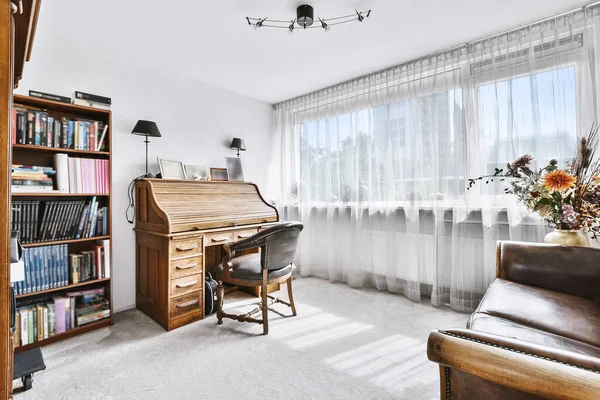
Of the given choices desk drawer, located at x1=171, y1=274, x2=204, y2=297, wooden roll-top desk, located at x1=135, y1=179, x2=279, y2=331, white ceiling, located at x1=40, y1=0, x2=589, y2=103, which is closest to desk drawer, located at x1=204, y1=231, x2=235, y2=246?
wooden roll-top desk, located at x1=135, y1=179, x2=279, y2=331

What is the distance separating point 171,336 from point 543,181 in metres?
2.94

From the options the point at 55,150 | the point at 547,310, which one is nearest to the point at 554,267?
the point at 547,310

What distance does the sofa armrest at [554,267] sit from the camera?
163 centimetres

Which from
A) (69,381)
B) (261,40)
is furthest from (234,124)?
(69,381)

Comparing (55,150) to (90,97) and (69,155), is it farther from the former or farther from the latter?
(90,97)

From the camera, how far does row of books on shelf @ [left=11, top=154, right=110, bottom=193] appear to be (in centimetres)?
199

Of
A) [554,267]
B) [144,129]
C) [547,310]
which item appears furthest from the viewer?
[144,129]

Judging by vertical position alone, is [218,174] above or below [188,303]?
above

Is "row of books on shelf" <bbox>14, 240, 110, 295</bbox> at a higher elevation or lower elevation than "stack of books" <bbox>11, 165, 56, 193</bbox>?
lower

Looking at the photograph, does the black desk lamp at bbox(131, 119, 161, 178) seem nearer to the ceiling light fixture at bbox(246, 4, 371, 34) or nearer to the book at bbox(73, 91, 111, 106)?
the book at bbox(73, 91, 111, 106)

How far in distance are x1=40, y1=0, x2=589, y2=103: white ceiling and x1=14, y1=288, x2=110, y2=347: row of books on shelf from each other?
218 centimetres

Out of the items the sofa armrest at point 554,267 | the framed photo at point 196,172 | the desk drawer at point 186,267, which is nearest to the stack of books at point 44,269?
the desk drawer at point 186,267

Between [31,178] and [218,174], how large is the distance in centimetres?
171

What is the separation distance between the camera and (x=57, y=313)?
83.7 inches
